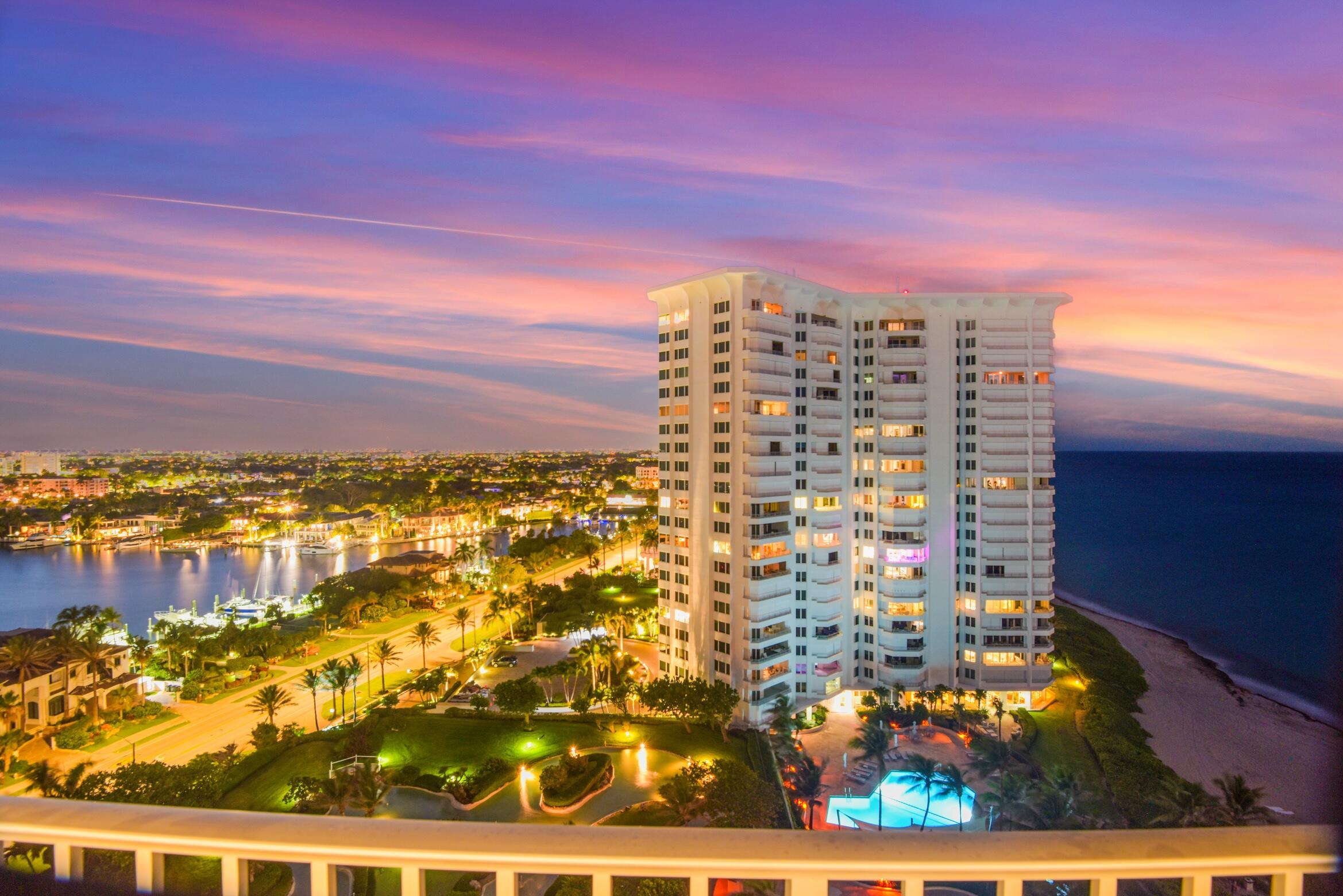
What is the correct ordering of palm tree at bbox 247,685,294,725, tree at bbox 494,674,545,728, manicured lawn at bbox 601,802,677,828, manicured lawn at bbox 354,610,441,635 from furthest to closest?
manicured lawn at bbox 354,610,441,635, palm tree at bbox 247,685,294,725, tree at bbox 494,674,545,728, manicured lawn at bbox 601,802,677,828

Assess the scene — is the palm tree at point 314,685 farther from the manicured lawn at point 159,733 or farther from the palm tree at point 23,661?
the palm tree at point 23,661

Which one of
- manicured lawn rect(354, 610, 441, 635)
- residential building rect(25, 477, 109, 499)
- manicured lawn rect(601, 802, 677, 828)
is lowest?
manicured lawn rect(354, 610, 441, 635)

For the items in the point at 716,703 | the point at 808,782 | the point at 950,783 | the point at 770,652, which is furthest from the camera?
the point at 770,652

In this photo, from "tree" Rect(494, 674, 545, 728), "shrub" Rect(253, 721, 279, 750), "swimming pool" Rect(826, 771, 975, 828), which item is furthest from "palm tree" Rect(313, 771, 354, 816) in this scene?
"swimming pool" Rect(826, 771, 975, 828)

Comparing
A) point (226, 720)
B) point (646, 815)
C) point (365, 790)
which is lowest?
point (226, 720)

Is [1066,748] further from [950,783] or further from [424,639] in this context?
[424,639]

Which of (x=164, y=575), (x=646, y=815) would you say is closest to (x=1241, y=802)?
(x=646, y=815)

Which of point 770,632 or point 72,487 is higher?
point 72,487

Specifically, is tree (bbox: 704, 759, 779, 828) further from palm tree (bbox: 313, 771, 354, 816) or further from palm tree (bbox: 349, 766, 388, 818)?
palm tree (bbox: 313, 771, 354, 816)
